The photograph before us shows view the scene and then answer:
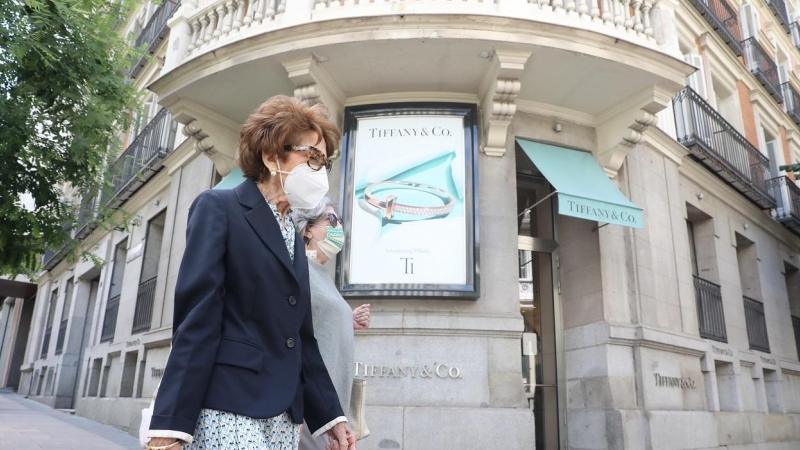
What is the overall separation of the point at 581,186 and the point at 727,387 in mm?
5426

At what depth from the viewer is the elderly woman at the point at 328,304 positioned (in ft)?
8.90

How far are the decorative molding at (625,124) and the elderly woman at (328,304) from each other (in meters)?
6.29

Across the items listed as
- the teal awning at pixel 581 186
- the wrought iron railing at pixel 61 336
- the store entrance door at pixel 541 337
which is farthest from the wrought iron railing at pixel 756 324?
the wrought iron railing at pixel 61 336

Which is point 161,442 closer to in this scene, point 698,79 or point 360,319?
point 360,319

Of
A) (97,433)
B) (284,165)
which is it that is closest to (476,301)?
(284,165)

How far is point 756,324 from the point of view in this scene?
39.0ft

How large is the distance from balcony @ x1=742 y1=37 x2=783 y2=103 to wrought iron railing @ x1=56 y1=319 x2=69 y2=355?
2120 centimetres

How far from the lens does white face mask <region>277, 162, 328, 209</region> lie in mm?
2123

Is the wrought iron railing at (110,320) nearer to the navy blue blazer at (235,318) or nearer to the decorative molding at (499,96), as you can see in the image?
the decorative molding at (499,96)

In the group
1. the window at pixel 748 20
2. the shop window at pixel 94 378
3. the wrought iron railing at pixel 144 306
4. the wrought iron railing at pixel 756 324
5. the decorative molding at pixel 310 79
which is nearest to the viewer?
the decorative molding at pixel 310 79

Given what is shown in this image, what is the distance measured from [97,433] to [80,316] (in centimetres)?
987

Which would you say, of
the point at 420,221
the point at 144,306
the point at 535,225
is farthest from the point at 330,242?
the point at 144,306

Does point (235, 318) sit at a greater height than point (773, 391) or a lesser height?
lesser

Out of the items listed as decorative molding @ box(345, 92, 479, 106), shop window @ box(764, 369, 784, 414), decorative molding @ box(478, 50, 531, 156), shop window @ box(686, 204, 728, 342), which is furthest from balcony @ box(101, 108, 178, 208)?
shop window @ box(764, 369, 784, 414)
